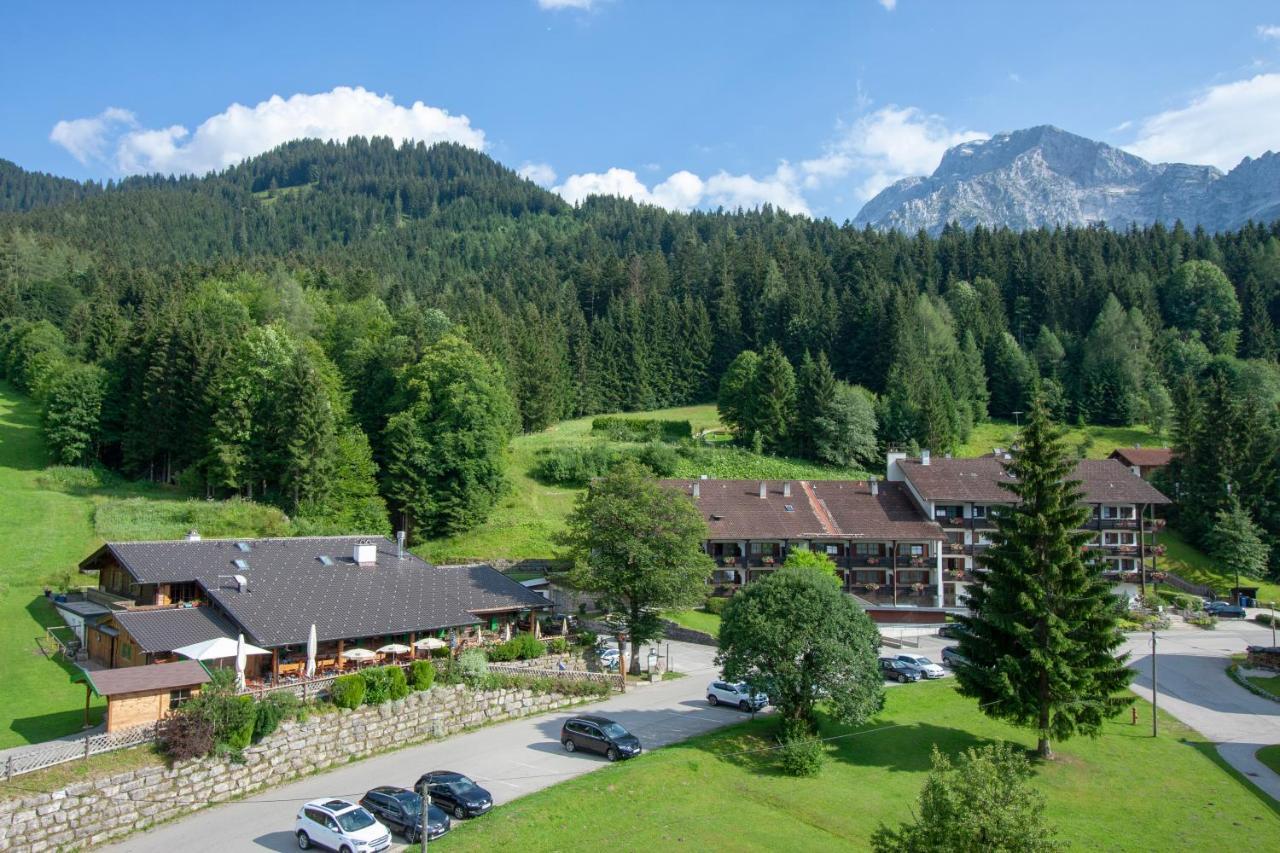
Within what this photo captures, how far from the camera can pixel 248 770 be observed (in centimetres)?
2852

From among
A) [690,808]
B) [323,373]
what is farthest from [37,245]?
[690,808]

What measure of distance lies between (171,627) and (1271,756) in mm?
44789

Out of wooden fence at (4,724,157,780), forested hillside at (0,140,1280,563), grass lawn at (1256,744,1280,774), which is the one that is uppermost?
forested hillside at (0,140,1280,563)

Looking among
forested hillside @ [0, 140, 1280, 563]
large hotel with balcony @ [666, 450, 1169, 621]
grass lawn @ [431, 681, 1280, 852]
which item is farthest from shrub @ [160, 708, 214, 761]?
large hotel with balcony @ [666, 450, 1169, 621]

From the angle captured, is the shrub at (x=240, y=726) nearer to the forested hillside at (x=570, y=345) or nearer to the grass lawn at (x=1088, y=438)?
the forested hillside at (x=570, y=345)

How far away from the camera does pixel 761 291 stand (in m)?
132

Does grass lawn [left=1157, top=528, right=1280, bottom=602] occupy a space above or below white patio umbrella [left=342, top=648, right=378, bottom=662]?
below

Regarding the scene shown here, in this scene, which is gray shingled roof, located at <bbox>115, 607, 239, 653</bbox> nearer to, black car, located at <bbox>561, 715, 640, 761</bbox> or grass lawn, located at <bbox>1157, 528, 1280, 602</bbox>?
black car, located at <bbox>561, 715, 640, 761</bbox>

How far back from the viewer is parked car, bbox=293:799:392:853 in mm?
23375

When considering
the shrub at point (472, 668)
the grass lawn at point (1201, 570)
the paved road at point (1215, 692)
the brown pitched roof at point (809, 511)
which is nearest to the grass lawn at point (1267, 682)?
the paved road at point (1215, 692)

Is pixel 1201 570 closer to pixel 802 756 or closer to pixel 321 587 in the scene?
pixel 802 756

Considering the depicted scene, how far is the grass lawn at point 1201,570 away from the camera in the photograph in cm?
6732

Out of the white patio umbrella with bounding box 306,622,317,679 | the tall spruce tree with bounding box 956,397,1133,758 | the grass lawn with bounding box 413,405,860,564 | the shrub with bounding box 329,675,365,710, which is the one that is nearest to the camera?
the shrub with bounding box 329,675,365,710

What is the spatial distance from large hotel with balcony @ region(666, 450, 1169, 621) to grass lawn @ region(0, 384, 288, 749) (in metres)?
32.3
